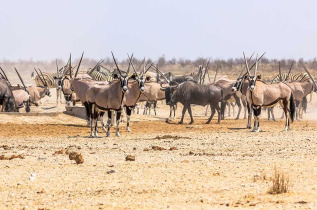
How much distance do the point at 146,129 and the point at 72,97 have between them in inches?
248

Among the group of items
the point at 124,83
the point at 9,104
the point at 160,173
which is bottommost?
the point at 160,173

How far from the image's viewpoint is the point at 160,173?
9953mm

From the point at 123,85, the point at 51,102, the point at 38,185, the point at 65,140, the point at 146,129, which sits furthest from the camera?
the point at 51,102

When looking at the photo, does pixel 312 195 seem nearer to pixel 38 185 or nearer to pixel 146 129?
pixel 38 185

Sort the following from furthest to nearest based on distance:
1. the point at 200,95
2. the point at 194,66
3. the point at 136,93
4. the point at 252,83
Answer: the point at 194,66 → the point at 200,95 → the point at 136,93 → the point at 252,83

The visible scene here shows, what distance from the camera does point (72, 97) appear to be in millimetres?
25938

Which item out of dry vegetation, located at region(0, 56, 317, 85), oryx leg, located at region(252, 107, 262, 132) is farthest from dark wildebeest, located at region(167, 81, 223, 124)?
dry vegetation, located at region(0, 56, 317, 85)

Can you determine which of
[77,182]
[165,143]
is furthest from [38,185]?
[165,143]

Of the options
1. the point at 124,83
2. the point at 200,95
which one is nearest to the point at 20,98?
the point at 200,95

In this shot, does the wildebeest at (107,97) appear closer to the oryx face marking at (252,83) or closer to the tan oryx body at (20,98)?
the oryx face marking at (252,83)

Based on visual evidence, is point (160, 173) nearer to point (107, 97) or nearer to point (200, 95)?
point (107, 97)

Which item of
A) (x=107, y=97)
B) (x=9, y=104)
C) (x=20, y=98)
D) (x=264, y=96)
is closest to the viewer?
(x=107, y=97)

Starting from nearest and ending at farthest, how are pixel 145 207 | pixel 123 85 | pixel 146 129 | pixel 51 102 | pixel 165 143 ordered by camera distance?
1. pixel 145 207
2. pixel 165 143
3. pixel 123 85
4. pixel 146 129
5. pixel 51 102

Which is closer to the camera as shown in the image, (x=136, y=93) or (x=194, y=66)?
(x=136, y=93)
